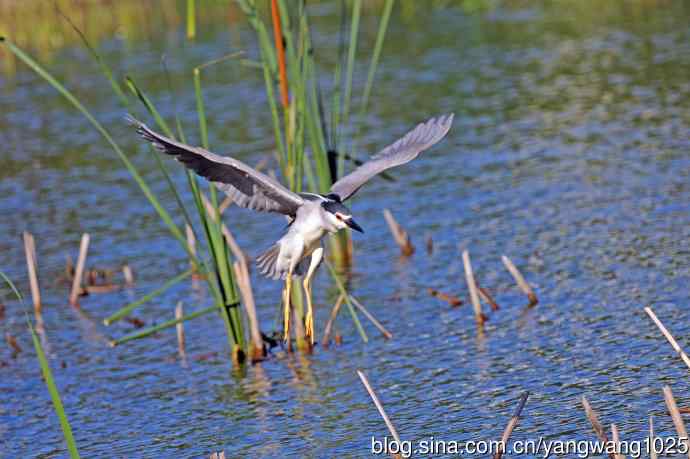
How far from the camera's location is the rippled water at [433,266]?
310 inches

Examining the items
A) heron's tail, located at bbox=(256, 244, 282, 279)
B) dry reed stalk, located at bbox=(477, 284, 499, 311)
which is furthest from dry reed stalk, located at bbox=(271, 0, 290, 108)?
dry reed stalk, located at bbox=(477, 284, 499, 311)

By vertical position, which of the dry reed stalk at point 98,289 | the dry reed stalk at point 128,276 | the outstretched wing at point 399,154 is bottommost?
the dry reed stalk at point 98,289

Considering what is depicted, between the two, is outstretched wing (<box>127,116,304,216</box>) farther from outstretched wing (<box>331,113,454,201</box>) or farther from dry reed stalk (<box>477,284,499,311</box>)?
dry reed stalk (<box>477,284,499,311</box>)

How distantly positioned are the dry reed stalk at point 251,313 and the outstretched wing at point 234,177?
1689mm

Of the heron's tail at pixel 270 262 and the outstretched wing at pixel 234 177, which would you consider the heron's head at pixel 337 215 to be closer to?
the outstretched wing at pixel 234 177

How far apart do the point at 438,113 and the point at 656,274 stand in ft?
26.1

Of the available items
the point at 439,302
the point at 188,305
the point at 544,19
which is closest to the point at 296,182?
the point at 439,302

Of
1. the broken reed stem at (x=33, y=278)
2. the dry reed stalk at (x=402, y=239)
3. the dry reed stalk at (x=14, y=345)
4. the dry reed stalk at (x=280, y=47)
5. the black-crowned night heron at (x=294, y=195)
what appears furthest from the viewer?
the dry reed stalk at (x=402, y=239)

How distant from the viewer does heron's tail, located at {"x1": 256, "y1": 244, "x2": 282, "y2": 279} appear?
7.30 metres

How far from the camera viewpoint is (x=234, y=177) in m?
7.01

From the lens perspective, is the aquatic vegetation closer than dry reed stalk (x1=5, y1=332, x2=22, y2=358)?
Yes

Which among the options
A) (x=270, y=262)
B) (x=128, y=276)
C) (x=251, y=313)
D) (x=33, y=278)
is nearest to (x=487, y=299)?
(x=251, y=313)

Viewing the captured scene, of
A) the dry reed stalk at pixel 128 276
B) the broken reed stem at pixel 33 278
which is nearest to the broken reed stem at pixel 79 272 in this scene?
the broken reed stem at pixel 33 278

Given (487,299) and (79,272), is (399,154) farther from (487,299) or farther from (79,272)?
(79,272)
